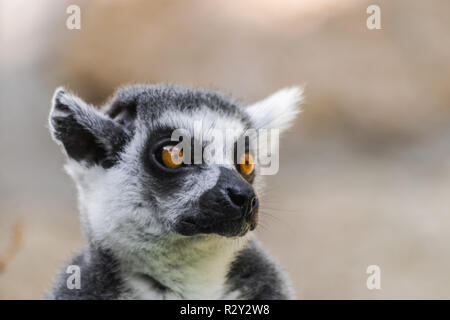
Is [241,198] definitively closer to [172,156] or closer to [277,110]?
[172,156]

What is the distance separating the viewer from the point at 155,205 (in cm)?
221

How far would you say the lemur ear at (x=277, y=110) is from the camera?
8.92 feet

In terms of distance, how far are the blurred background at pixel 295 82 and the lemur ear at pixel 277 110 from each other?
2.83m

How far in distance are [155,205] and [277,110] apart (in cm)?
86

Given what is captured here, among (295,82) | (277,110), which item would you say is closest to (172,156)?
(277,110)

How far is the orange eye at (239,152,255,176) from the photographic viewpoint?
238 cm

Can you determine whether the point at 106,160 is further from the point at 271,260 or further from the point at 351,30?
the point at 351,30

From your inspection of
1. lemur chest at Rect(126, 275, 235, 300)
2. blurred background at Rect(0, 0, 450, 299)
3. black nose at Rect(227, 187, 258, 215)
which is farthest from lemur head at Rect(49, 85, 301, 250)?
blurred background at Rect(0, 0, 450, 299)

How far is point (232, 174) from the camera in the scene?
2119mm

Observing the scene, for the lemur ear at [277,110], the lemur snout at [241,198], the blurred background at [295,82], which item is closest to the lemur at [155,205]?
the lemur snout at [241,198]

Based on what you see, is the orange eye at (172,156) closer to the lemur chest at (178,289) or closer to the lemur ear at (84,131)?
the lemur ear at (84,131)
